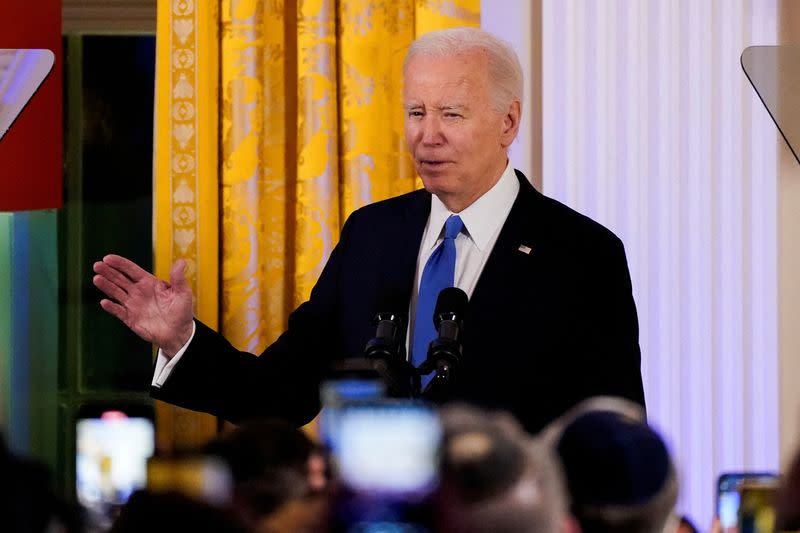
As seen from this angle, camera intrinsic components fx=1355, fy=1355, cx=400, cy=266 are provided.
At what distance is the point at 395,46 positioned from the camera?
2.91m

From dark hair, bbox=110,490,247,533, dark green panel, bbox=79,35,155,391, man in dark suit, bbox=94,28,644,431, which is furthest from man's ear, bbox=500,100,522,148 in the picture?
dark hair, bbox=110,490,247,533

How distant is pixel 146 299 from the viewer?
7.17 ft

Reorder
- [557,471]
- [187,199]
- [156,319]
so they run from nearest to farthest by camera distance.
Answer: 1. [557,471]
2. [156,319]
3. [187,199]

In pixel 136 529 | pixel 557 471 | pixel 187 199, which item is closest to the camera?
pixel 136 529

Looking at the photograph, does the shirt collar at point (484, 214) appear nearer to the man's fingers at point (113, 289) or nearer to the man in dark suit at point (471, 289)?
the man in dark suit at point (471, 289)

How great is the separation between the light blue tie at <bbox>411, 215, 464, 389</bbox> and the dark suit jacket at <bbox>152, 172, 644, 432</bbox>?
4 centimetres

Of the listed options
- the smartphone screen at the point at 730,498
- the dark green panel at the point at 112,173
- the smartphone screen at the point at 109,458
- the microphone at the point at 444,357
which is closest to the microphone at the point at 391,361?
the microphone at the point at 444,357

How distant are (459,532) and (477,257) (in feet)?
4.96

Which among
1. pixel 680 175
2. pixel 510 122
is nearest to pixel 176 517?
pixel 510 122

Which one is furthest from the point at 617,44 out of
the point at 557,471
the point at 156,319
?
the point at 557,471

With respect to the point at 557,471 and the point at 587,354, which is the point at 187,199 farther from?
the point at 557,471

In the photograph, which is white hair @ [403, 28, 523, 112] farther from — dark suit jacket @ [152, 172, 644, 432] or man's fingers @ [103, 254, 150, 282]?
man's fingers @ [103, 254, 150, 282]

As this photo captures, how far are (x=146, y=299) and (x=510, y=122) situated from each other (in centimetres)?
69

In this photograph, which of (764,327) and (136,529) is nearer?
(136,529)
